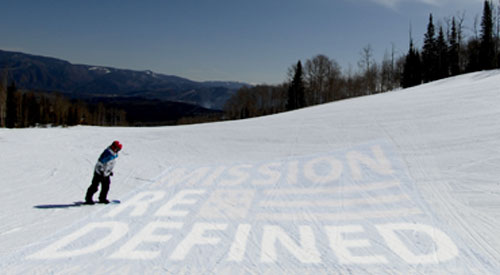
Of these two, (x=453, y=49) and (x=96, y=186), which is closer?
(x=96, y=186)

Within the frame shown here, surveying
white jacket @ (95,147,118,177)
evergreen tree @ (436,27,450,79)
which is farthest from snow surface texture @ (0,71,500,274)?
evergreen tree @ (436,27,450,79)

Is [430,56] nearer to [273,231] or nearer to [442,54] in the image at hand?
[442,54]

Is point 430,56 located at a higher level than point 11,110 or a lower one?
higher

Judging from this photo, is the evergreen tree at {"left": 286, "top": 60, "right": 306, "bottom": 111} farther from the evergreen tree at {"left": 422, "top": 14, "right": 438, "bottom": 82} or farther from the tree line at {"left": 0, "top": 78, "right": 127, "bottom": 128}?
the tree line at {"left": 0, "top": 78, "right": 127, "bottom": 128}

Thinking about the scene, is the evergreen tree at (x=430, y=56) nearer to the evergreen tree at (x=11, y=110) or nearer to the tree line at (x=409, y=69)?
the tree line at (x=409, y=69)

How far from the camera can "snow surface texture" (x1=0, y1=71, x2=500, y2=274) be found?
4859 mm

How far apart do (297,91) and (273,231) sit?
6051 cm

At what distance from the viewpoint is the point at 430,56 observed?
60.1 m

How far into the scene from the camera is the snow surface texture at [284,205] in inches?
191

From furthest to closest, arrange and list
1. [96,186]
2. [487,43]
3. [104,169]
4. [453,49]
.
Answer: [453,49] < [487,43] < [96,186] < [104,169]

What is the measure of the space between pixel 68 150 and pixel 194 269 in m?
15.1

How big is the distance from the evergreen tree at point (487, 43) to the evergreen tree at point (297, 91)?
103 feet

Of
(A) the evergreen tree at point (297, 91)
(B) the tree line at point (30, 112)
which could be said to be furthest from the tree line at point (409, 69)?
(B) the tree line at point (30, 112)

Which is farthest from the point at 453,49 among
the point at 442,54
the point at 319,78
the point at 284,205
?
the point at 284,205
